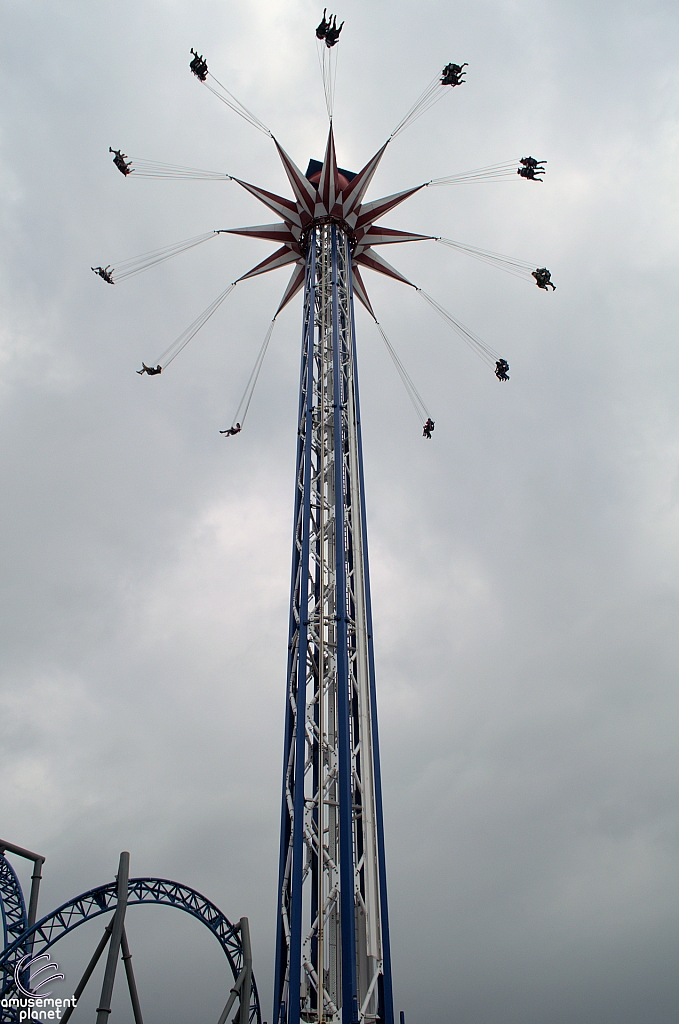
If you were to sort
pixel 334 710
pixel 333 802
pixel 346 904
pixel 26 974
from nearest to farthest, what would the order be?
1. pixel 346 904
2. pixel 333 802
3. pixel 334 710
4. pixel 26 974

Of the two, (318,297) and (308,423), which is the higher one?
(318,297)

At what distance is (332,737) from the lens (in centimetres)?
1691

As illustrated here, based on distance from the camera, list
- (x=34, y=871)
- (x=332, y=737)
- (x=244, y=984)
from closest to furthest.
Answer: (x=332, y=737) → (x=244, y=984) → (x=34, y=871)

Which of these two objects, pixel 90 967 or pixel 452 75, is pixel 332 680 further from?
pixel 452 75

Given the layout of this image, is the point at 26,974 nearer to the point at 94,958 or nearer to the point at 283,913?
the point at 94,958

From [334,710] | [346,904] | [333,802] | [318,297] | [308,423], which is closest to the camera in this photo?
[346,904]

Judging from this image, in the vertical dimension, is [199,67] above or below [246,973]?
above

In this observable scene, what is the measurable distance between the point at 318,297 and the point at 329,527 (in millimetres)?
7949

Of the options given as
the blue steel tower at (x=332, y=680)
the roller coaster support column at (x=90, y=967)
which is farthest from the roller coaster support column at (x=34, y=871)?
the blue steel tower at (x=332, y=680)

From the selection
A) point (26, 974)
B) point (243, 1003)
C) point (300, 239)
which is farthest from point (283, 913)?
point (300, 239)

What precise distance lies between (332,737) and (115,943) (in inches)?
273

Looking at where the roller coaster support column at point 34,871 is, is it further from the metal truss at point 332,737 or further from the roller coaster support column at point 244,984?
the metal truss at point 332,737

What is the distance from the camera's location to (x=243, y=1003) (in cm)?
1912

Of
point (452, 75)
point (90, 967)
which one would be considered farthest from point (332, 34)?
point (90, 967)
